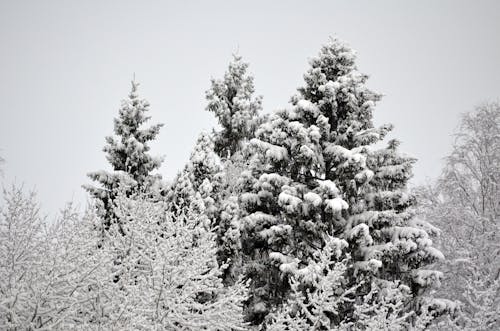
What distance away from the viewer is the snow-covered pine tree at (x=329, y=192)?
43.8ft

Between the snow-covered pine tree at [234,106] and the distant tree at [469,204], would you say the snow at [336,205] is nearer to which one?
the distant tree at [469,204]

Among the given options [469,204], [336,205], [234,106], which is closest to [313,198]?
[336,205]

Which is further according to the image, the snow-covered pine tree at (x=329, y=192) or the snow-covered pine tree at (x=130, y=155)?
the snow-covered pine tree at (x=130, y=155)

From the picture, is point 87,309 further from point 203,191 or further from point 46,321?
point 203,191

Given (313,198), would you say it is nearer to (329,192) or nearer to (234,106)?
(329,192)

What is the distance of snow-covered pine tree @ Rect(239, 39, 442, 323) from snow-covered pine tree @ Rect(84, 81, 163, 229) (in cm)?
429

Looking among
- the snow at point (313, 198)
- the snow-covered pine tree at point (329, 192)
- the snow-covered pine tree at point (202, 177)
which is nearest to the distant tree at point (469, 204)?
the snow-covered pine tree at point (329, 192)

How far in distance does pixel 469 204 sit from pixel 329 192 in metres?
7.12

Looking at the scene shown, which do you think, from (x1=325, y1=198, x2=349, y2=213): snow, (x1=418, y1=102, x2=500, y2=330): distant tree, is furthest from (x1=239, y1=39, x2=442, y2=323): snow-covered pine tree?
(x1=418, y1=102, x2=500, y2=330): distant tree

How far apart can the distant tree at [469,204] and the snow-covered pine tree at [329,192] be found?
238 centimetres

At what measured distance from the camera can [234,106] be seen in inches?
871

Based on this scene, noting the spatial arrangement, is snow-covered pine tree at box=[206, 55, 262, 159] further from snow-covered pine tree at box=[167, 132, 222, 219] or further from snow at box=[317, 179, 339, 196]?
snow at box=[317, 179, 339, 196]

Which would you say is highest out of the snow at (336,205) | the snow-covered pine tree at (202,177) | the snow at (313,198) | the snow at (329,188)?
the snow-covered pine tree at (202,177)

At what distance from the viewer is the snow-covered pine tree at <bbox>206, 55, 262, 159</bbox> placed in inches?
863
